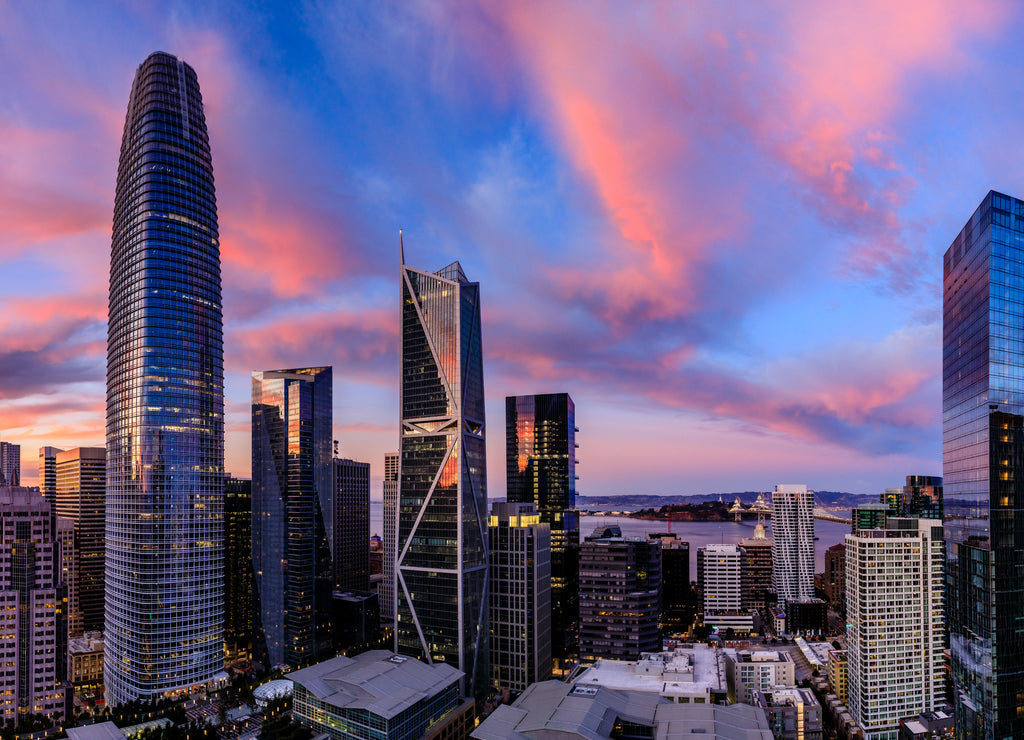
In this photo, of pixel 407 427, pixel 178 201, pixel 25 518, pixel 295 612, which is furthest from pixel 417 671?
pixel 178 201

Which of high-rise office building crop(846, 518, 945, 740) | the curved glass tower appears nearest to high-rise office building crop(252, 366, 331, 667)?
the curved glass tower

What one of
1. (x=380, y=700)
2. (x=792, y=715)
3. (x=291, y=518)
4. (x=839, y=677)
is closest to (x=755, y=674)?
(x=792, y=715)

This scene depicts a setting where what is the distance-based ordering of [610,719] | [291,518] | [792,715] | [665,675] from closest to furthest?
[610,719] < [792,715] < [665,675] < [291,518]

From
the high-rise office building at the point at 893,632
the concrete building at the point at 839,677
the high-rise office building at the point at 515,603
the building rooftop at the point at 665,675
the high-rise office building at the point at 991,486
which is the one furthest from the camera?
the concrete building at the point at 839,677

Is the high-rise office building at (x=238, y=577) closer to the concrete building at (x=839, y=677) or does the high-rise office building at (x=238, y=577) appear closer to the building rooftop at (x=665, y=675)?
the building rooftop at (x=665, y=675)

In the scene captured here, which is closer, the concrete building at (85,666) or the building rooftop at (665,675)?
the building rooftop at (665,675)

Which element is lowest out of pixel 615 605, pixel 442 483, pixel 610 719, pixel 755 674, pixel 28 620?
pixel 755 674

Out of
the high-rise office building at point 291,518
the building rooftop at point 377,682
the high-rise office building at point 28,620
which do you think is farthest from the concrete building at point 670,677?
the high-rise office building at point 28,620

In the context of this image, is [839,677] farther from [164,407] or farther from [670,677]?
[164,407]
